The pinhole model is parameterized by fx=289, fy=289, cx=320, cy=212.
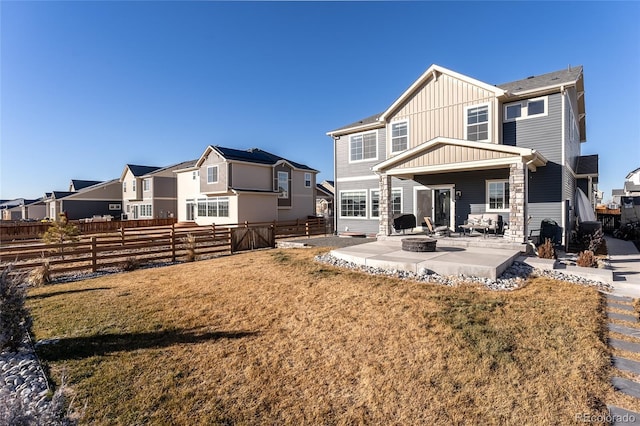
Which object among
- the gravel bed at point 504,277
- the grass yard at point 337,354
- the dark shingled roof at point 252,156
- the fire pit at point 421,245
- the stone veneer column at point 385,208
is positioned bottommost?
the grass yard at point 337,354

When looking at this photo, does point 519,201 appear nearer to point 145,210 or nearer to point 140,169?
point 145,210

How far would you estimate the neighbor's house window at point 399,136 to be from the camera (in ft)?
48.1

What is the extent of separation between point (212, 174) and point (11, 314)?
22602mm

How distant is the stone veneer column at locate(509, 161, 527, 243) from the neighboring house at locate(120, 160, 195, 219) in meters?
34.2

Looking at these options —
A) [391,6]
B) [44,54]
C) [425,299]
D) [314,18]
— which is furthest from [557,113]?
[44,54]

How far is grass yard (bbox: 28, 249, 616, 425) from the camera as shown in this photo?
124 inches

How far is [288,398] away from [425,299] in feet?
11.9

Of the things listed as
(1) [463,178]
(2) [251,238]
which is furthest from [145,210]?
(1) [463,178]

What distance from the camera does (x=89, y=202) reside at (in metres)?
38.1

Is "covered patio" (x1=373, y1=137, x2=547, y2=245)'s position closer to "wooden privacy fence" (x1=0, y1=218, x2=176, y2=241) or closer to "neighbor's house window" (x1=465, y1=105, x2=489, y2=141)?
"neighbor's house window" (x1=465, y1=105, x2=489, y2=141)

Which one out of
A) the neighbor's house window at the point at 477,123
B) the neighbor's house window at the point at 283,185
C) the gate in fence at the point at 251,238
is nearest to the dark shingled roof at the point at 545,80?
the neighbor's house window at the point at 477,123

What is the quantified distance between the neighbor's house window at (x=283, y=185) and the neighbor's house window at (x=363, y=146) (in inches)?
495

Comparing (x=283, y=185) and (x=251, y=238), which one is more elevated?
(x=283, y=185)

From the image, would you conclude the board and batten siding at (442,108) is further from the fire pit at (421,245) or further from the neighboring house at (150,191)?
the neighboring house at (150,191)
